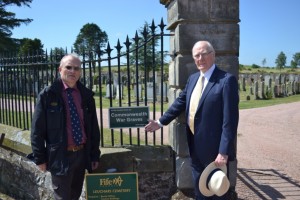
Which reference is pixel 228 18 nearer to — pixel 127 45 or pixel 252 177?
pixel 127 45

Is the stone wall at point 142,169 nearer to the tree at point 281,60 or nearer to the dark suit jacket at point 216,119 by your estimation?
the dark suit jacket at point 216,119

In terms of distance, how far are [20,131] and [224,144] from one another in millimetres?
3758

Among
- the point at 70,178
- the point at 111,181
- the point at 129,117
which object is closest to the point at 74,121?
the point at 70,178

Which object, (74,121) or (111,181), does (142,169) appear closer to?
(111,181)

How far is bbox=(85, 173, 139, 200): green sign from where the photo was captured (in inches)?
156

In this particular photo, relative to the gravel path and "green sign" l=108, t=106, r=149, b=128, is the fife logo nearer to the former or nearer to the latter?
"green sign" l=108, t=106, r=149, b=128

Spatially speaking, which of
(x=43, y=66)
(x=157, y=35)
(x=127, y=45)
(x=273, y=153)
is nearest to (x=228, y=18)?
(x=157, y=35)

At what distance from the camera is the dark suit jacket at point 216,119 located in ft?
11.1

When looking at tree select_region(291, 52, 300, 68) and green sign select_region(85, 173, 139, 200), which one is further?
tree select_region(291, 52, 300, 68)

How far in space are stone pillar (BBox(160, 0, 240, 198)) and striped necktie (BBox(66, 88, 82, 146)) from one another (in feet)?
4.56

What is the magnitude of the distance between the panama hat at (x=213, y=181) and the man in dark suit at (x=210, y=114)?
7 centimetres

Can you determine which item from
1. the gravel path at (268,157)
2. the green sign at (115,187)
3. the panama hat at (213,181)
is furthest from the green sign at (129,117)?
the gravel path at (268,157)

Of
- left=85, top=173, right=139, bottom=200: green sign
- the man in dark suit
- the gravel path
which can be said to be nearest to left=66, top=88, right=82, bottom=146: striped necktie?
left=85, top=173, right=139, bottom=200: green sign

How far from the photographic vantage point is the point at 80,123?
3729 millimetres
